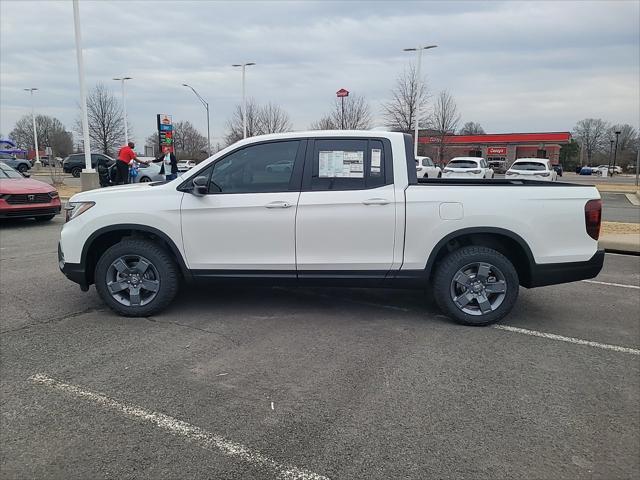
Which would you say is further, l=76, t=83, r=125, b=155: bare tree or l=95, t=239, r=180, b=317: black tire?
l=76, t=83, r=125, b=155: bare tree

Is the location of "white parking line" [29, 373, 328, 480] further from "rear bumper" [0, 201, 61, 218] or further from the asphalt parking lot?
"rear bumper" [0, 201, 61, 218]

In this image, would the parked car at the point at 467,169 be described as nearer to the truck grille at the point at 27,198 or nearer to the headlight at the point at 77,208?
the truck grille at the point at 27,198

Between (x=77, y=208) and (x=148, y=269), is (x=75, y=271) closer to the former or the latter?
(x=77, y=208)

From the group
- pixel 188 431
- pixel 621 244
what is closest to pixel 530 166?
pixel 621 244

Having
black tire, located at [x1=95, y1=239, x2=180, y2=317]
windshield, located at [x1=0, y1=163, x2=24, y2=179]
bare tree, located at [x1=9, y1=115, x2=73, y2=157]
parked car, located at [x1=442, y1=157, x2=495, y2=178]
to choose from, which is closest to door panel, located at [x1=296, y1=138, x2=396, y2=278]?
black tire, located at [x1=95, y1=239, x2=180, y2=317]

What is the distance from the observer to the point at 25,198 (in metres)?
11.3

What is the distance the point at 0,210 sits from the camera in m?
10.9

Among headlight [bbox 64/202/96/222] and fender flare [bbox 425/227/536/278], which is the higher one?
headlight [bbox 64/202/96/222]

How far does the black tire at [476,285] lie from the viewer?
4789 mm

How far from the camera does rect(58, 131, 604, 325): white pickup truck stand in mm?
4727

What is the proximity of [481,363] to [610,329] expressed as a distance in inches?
72.6

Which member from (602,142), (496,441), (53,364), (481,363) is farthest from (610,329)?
(602,142)

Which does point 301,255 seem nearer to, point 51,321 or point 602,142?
point 51,321

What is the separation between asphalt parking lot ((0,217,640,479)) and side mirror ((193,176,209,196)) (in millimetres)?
1302
